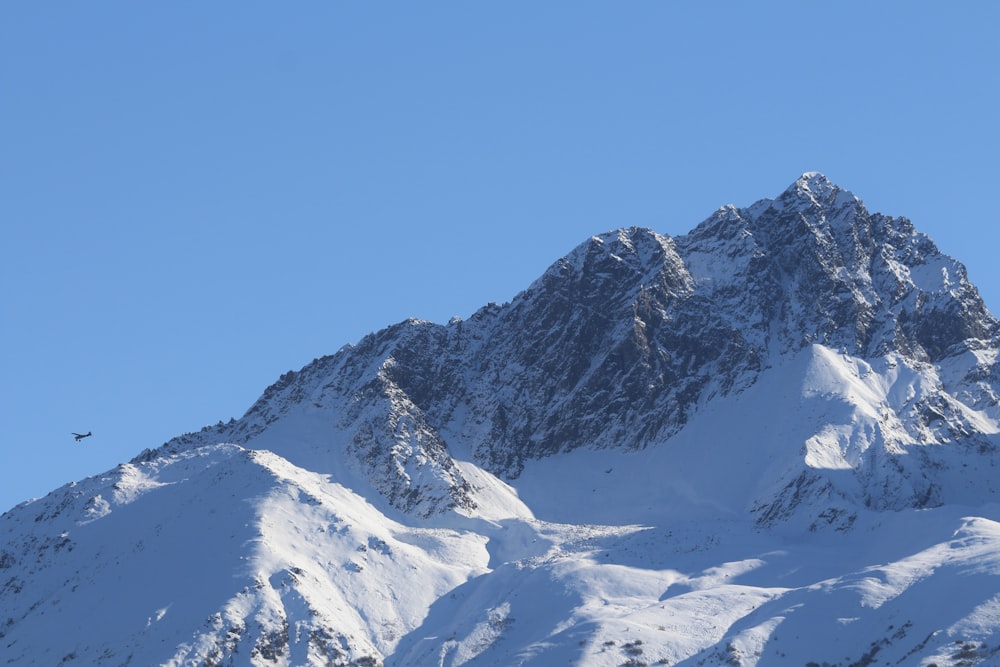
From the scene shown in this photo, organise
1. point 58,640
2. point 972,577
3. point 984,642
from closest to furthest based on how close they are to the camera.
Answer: point 984,642 < point 972,577 < point 58,640

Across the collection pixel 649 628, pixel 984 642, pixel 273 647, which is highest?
pixel 273 647

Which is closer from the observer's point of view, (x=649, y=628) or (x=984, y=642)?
(x=984, y=642)

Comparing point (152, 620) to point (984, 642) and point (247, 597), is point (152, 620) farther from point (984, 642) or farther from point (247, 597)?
point (984, 642)

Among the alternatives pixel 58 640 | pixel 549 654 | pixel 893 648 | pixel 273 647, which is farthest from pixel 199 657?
pixel 893 648

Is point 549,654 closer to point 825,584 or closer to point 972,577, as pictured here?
point 825,584

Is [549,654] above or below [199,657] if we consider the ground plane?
below

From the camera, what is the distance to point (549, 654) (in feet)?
622

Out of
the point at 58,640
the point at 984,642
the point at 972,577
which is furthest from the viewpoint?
the point at 58,640

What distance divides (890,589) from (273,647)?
61.1 m

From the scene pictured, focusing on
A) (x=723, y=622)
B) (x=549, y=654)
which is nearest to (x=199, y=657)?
(x=549, y=654)

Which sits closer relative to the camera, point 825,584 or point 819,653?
point 819,653

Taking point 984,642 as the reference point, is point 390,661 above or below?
above

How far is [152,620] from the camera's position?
197 metres

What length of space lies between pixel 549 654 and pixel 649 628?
10.7 m
